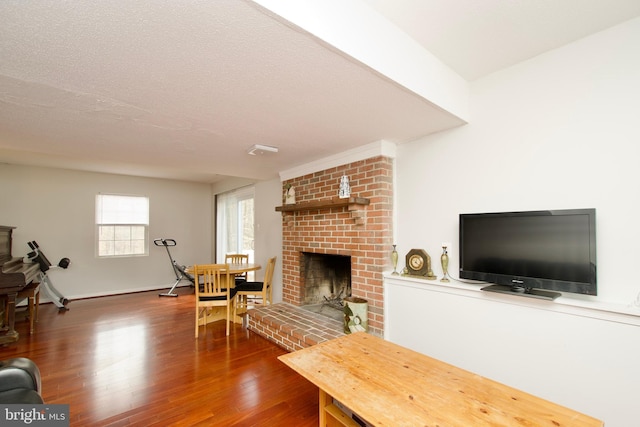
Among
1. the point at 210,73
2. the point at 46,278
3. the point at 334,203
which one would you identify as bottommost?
the point at 46,278

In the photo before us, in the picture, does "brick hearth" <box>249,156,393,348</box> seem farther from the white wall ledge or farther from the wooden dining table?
the wooden dining table

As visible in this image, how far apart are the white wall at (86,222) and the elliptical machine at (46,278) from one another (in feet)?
1.04

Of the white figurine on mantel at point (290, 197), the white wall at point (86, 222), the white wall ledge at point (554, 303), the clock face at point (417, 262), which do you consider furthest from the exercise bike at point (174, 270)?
the white wall ledge at point (554, 303)

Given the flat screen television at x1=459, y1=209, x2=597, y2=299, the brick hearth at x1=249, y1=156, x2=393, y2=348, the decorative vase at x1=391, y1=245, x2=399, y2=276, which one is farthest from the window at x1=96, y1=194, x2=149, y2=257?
the flat screen television at x1=459, y1=209, x2=597, y2=299

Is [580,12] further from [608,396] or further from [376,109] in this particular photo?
[608,396]

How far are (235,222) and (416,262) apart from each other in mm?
4559

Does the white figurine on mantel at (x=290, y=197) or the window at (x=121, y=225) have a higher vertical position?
the white figurine on mantel at (x=290, y=197)

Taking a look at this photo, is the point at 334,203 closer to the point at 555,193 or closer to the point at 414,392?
the point at 555,193

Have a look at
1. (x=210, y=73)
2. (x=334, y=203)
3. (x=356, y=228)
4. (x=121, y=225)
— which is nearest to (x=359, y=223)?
(x=356, y=228)

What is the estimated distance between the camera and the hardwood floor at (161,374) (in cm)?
200

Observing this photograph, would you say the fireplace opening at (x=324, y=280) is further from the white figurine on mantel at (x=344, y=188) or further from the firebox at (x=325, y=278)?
the white figurine on mantel at (x=344, y=188)

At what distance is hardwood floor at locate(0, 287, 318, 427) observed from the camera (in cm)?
200

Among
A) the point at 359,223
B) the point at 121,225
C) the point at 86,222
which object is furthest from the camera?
the point at 121,225

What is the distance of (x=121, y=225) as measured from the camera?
5.90 m
